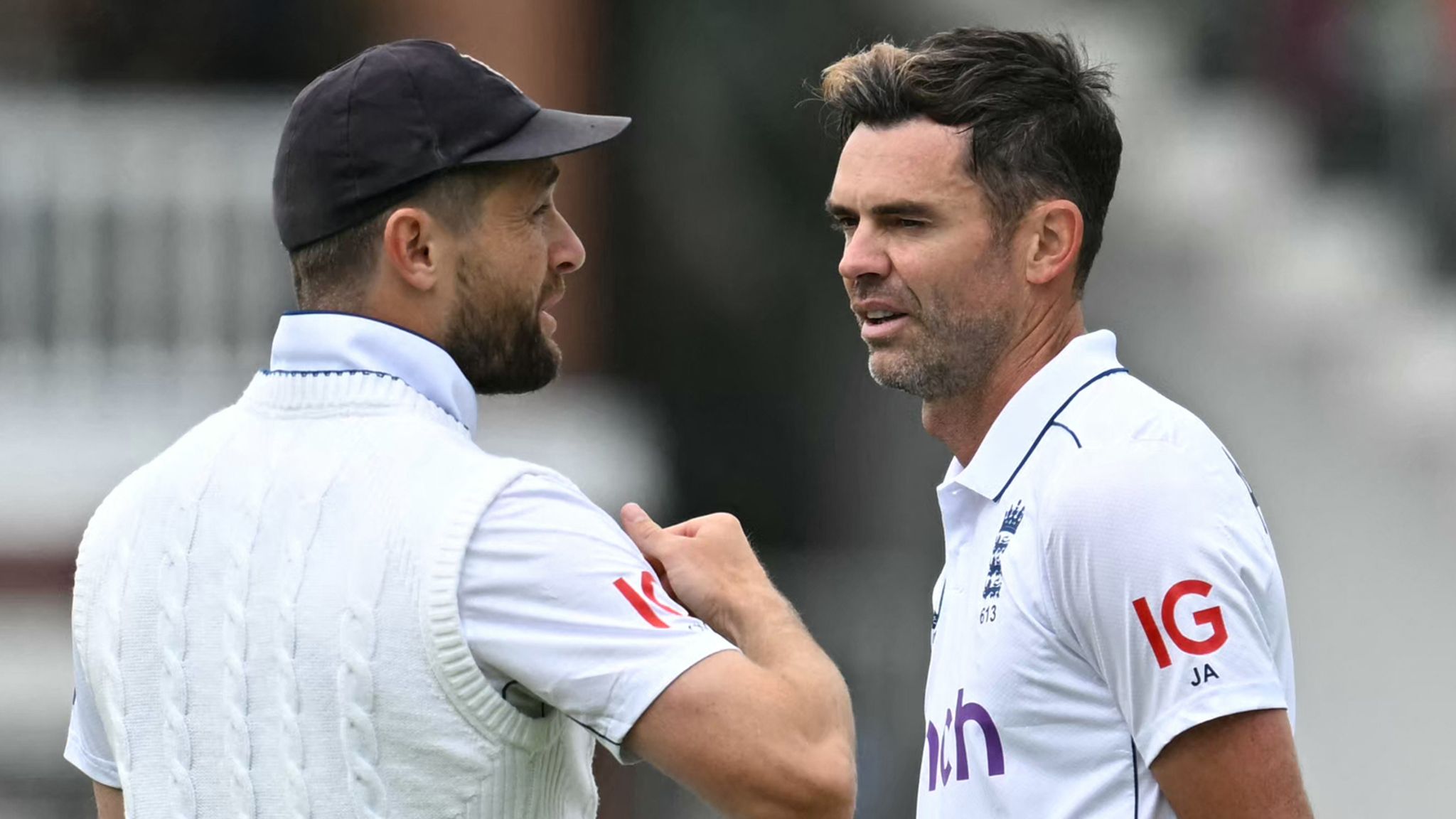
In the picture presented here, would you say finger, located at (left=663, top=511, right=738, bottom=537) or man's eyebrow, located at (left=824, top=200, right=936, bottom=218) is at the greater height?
man's eyebrow, located at (left=824, top=200, right=936, bottom=218)

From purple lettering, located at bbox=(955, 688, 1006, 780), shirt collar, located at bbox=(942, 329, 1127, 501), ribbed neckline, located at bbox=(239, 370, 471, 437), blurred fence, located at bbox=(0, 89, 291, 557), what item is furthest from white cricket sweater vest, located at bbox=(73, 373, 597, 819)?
blurred fence, located at bbox=(0, 89, 291, 557)

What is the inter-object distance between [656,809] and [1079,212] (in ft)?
20.4

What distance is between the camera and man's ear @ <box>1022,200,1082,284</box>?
3.44 m

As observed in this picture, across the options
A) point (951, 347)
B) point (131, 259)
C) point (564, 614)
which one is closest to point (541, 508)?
point (564, 614)

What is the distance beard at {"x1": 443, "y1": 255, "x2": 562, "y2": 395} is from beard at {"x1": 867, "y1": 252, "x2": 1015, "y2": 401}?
2.38 ft

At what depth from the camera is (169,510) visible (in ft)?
9.05

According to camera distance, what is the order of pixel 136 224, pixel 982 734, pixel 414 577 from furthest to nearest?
pixel 136 224
pixel 982 734
pixel 414 577

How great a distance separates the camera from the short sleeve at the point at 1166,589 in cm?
282

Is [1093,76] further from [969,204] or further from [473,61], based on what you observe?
[473,61]

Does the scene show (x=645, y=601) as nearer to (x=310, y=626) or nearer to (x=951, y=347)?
(x=310, y=626)

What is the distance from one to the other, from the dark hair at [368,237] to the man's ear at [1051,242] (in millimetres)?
946

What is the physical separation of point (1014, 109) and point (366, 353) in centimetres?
119

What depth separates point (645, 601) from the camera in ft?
8.55

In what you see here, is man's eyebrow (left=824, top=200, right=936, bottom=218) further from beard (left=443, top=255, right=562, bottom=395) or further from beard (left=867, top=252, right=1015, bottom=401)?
beard (left=443, top=255, right=562, bottom=395)
